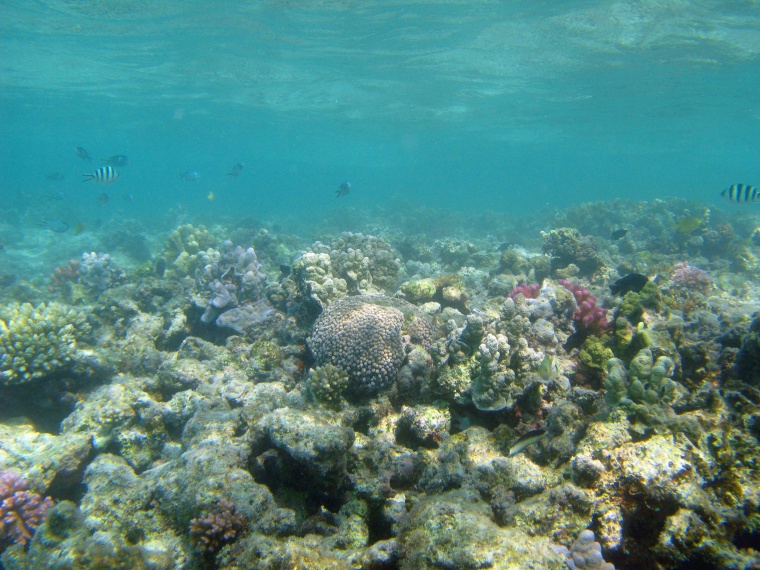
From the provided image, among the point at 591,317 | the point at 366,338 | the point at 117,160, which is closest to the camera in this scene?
the point at 366,338

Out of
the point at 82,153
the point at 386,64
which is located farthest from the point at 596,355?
the point at 386,64

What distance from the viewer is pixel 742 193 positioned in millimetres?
10422

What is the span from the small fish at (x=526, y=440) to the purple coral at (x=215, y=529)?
2691mm

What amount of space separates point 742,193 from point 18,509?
16.3 meters

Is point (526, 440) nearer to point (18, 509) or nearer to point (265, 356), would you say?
point (265, 356)

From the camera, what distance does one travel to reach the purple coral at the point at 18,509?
4.59 metres

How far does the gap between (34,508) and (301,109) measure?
42455 millimetres

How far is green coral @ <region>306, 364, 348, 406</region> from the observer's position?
5.00 meters

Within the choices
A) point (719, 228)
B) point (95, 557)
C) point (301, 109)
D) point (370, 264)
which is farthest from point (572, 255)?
point (301, 109)

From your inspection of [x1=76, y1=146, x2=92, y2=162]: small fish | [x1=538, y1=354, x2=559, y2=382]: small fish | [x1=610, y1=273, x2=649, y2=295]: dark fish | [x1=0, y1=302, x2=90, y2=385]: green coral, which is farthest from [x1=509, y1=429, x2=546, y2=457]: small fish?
[x1=76, y1=146, x2=92, y2=162]: small fish

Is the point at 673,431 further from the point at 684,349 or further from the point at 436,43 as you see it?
the point at 436,43

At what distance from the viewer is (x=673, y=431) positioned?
11.6ft

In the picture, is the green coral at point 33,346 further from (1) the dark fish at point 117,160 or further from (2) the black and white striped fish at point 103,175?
(1) the dark fish at point 117,160

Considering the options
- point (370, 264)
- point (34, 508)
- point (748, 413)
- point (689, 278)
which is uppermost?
point (748, 413)
